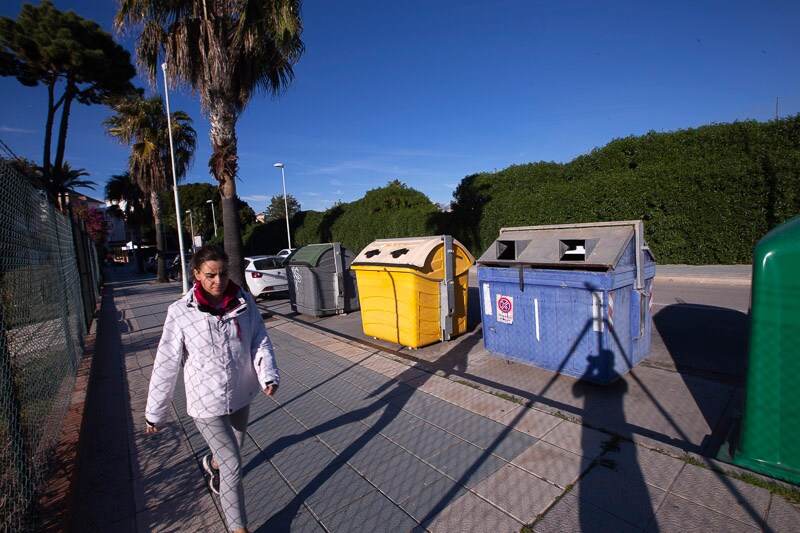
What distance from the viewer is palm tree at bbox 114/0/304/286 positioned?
8625 mm

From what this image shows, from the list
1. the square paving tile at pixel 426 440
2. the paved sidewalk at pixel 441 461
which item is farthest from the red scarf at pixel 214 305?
the square paving tile at pixel 426 440

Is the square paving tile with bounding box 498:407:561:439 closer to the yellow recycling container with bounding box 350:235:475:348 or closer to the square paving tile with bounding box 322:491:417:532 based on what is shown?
the square paving tile with bounding box 322:491:417:532

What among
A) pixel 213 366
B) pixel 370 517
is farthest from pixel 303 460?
pixel 213 366

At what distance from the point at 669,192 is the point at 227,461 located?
51.5 ft

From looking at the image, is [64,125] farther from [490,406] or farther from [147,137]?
[490,406]

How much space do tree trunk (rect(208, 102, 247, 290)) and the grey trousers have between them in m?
6.93

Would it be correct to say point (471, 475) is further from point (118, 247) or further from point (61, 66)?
point (118, 247)

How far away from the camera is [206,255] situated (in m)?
2.51

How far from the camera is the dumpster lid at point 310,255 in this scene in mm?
9266

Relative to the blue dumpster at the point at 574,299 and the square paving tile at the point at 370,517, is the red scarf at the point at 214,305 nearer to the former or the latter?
the square paving tile at the point at 370,517

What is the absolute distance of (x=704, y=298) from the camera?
9.13 meters

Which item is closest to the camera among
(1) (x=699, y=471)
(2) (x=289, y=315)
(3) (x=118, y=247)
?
(1) (x=699, y=471)

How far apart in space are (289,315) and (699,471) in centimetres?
902

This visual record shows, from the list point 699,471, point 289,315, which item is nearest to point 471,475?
point 699,471
